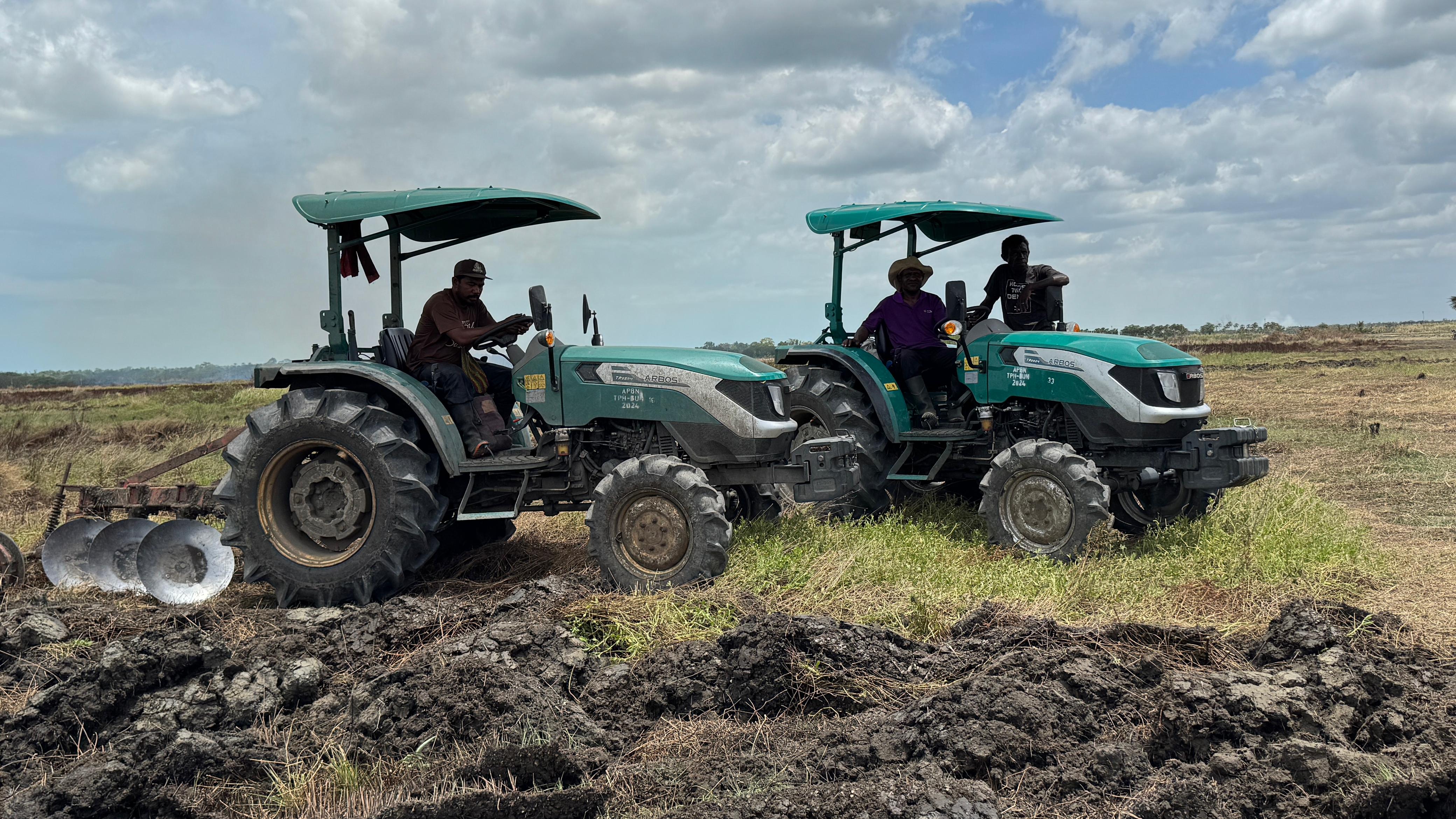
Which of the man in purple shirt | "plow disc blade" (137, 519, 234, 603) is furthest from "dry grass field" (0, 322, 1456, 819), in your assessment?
the man in purple shirt

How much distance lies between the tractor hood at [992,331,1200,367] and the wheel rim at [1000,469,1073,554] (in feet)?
3.32

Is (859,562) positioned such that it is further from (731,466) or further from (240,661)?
(240,661)

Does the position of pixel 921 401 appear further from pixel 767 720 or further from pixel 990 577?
pixel 767 720

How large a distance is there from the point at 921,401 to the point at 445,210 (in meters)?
3.95

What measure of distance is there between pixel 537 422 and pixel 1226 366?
29.5m

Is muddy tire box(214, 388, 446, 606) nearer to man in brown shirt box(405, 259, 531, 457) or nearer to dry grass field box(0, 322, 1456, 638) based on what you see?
Answer: man in brown shirt box(405, 259, 531, 457)

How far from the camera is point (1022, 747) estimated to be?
4.36 meters

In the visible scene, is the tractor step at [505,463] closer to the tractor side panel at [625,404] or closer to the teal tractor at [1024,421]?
the tractor side panel at [625,404]

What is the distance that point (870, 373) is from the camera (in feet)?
29.2

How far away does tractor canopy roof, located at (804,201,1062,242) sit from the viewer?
28.7ft

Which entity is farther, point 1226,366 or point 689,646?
point 1226,366

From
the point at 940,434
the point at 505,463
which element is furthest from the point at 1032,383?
the point at 505,463

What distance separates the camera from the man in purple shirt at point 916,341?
8.91 m

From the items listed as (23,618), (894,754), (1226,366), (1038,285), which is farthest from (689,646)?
(1226,366)
